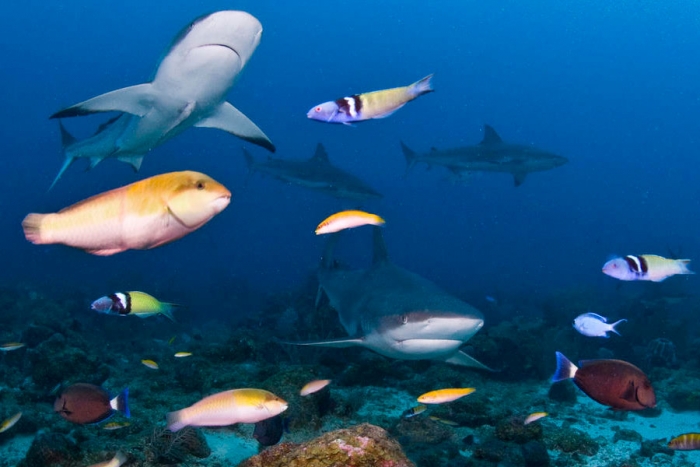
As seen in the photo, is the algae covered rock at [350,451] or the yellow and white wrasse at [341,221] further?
the yellow and white wrasse at [341,221]

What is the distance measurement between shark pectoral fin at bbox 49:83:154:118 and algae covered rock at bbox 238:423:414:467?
3.19m

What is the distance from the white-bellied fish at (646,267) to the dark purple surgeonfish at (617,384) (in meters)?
1.21

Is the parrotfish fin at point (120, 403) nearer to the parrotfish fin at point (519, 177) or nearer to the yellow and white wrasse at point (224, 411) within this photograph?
the yellow and white wrasse at point (224, 411)

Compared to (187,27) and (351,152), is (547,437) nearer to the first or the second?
(187,27)

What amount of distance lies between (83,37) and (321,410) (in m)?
180

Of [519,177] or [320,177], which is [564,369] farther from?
[519,177]

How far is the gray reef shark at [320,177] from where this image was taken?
2039 cm

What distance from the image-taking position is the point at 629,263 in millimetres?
4297

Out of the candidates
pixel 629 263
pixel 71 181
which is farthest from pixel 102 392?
pixel 71 181

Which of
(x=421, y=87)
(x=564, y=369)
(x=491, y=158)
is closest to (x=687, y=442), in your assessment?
(x=564, y=369)

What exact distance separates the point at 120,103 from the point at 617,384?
16.4 ft

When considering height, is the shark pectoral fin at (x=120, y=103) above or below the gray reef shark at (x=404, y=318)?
above

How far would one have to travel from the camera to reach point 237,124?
17.4 feet

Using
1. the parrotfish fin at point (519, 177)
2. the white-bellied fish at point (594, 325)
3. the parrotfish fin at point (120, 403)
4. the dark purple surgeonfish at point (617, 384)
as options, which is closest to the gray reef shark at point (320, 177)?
the parrotfish fin at point (519, 177)
